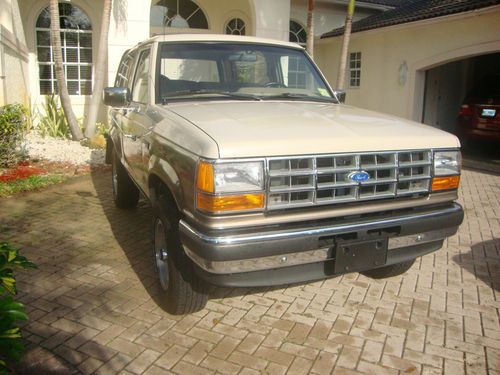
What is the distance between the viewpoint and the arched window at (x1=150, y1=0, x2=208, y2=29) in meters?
13.9

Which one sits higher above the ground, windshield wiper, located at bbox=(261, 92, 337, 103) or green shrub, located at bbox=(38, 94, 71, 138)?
windshield wiper, located at bbox=(261, 92, 337, 103)

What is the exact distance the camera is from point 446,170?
3.29 metres

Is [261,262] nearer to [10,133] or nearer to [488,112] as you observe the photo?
[10,133]

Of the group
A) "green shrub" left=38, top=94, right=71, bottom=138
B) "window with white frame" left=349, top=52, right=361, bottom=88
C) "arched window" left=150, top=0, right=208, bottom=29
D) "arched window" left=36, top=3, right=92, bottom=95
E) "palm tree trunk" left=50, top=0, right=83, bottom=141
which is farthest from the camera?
"window with white frame" left=349, top=52, right=361, bottom=88

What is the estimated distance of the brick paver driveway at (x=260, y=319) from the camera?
2932 mm

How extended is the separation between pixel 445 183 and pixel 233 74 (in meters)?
2.06

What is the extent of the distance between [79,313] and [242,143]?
190cm

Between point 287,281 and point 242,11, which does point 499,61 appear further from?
point 287,281

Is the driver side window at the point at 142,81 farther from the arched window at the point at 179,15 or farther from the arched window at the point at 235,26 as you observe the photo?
the arched window at the point at 235,26

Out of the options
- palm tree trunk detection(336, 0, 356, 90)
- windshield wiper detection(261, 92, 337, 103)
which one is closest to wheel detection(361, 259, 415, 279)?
windshield wiper detection(261, 92, 337, 103)

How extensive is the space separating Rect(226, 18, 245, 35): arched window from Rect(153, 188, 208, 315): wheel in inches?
481

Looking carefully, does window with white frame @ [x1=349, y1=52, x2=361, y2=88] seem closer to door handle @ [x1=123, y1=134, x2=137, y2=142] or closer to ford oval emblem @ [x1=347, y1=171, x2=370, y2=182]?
door handle @ [x1=123, y1=134, x2=137, y2=142]

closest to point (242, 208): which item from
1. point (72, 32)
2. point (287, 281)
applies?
point (287, 281)

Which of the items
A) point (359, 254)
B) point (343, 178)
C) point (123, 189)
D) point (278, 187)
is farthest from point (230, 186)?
point (123, 189)
